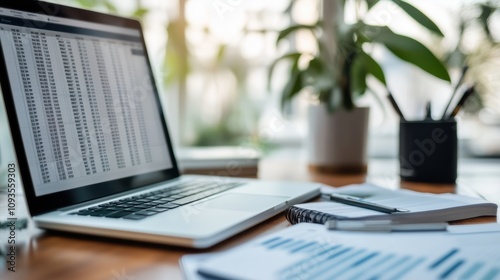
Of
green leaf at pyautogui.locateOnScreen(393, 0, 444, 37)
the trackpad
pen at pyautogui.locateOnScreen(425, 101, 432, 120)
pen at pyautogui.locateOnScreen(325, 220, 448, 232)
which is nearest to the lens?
pen at pyautogui.locateOnScreen(325, 220, 448, 232)

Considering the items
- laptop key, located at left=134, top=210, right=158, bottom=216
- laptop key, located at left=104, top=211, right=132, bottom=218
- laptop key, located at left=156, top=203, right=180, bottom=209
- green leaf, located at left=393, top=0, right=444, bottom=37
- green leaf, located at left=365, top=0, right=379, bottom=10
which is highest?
green leaf, located at left=365, top=0, right=379, bottom=10

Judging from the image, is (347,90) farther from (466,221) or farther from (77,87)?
(77,87)

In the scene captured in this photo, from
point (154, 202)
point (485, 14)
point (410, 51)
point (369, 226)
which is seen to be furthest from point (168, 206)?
point (485, 14)

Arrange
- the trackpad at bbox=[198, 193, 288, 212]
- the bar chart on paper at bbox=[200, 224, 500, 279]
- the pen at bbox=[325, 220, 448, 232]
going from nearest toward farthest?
the bar chart on paper at bbox=[200, 224, 500, 279]
the pen at bbox=[325, 220, 448, 232]
the trackpad at bbox=[198, 193, 288, 212]

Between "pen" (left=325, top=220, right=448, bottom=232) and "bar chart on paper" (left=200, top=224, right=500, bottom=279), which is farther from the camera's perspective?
"pen" (left=325, top=220, right=448, bottom=232)

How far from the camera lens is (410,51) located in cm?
95

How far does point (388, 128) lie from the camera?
183 cm

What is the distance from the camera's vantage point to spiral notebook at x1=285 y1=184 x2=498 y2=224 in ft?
1.91

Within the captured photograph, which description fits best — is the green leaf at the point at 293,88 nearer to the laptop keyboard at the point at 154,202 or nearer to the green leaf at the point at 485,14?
the laptop keyboard at the point at 154,202

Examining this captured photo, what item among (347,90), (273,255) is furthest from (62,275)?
(347,90)

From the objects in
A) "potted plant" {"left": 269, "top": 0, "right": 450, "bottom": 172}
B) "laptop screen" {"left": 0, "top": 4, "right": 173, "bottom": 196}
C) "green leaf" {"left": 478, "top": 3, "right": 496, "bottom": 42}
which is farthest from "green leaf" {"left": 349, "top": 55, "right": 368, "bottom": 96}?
"green leaf" {"left": 478, "top": 3, "right": 496, "bottom": 42}

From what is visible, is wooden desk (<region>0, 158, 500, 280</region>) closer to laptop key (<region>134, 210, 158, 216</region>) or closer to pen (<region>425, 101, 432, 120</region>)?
laptop key (<region>134, 210, 158, 216</region>)

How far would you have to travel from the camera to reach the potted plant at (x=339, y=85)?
107 centimetres

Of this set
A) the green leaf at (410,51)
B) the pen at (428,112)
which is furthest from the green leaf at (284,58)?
the pen at (428,112)
